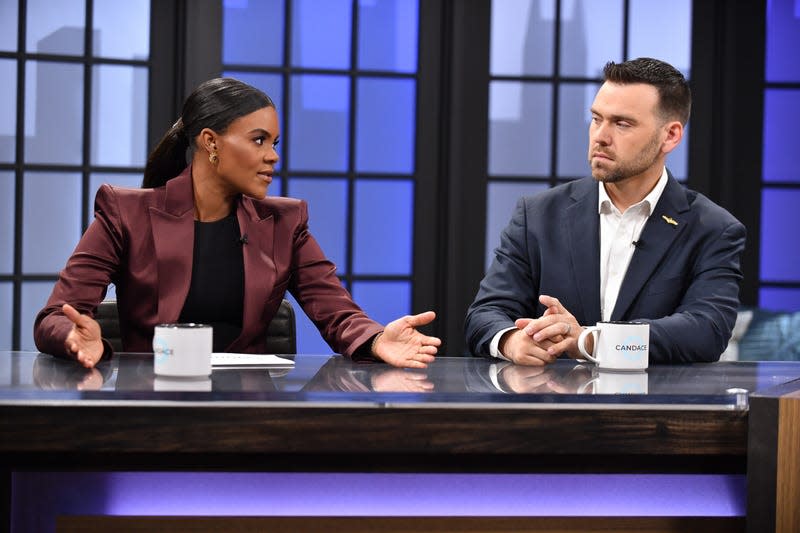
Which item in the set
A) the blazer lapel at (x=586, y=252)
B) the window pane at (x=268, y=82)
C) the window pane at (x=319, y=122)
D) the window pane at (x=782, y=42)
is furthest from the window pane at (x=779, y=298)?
the blazer lapel at (x=586, y=252)

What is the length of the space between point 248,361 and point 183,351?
0.90ft

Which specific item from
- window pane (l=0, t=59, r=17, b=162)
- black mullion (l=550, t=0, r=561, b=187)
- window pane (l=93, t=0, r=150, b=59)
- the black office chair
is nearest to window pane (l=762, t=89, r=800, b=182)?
black mullion (l=550, t=0, r=561, b=187)

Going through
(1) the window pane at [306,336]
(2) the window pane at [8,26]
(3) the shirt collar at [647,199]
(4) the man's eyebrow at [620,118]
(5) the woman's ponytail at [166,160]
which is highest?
(2) the window pane at [8,26]

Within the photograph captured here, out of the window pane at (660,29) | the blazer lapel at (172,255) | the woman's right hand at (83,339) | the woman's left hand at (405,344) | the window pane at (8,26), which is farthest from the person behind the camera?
the window pane at (660,29)

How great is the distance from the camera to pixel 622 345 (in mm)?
1814

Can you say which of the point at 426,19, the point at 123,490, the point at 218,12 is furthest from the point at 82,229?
the point at 123,490

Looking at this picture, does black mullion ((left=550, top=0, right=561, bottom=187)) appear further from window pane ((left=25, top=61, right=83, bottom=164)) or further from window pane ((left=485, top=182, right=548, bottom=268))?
window pane ((left=25, top=61, right=83, bottom=164))

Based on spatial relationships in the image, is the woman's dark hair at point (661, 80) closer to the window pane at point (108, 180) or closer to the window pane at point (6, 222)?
the window pane at point (108, 180)

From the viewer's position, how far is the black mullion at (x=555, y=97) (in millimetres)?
4574

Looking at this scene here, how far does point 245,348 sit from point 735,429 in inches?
→ 46.1

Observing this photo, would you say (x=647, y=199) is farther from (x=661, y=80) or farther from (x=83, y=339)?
(x=83, y=339)

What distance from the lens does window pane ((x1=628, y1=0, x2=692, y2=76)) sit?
15.1ft

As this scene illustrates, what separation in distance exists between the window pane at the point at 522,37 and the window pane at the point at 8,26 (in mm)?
1989

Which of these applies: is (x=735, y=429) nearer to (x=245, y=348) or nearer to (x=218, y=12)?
(x=245, y=348)
